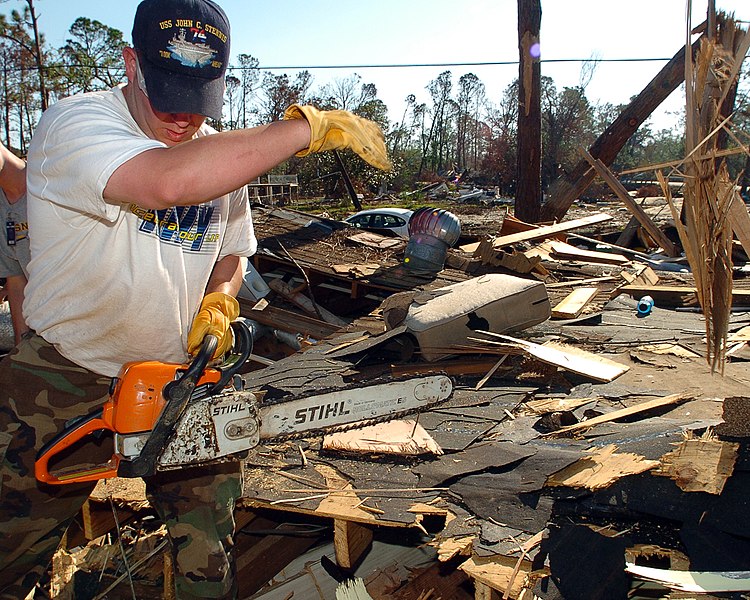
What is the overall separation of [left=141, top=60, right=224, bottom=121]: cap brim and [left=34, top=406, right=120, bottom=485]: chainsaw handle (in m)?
1.00

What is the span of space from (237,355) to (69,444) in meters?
0.64

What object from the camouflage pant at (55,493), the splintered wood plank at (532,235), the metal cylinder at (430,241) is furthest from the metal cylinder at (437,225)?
the camouflage pant at (55,493)

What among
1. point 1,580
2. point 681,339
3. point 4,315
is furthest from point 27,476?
point 4,315

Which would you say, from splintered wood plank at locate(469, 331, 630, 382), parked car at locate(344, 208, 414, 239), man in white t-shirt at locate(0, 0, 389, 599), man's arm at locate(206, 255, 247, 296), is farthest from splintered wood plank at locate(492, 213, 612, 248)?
man in white t-shirt at locate(0, 0, 389, 599)

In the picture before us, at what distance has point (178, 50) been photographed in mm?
1906

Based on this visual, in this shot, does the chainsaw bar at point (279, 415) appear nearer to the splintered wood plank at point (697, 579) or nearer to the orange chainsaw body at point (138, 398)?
the orange chainsaw body at point (138, 398)

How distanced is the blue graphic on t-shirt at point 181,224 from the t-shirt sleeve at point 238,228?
274 millimetres

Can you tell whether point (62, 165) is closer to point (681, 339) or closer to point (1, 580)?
point (1, 580)

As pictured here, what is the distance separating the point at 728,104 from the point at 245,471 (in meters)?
2.60

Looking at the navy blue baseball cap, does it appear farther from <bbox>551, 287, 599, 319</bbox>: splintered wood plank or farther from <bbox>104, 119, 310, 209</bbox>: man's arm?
<bbox>551, 287, 599, 319</bbox>: splintered wood plank

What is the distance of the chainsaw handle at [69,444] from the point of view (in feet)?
6.68

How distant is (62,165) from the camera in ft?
5.45

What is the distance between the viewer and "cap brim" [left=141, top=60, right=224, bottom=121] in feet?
6.33

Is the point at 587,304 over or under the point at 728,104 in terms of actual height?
under
